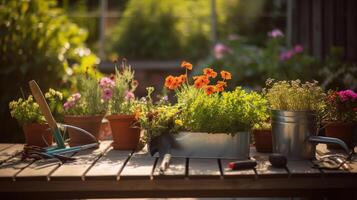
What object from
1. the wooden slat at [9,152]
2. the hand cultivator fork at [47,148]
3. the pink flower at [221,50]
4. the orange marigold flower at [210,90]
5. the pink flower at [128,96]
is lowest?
the wooden slat at [9,152]

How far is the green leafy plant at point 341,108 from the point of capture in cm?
309

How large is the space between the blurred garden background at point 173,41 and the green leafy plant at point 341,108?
1.21m

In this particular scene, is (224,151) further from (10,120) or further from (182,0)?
(182,0)

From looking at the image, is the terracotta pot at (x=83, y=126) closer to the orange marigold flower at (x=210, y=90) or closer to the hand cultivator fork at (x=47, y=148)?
the hand cultivator fork at (x=47, y=148)

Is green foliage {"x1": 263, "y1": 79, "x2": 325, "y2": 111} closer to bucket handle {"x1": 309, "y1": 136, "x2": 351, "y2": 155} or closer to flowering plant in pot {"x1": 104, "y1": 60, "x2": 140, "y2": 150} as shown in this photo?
bucket handle {"x1": 309, "y1": 136, "x2": 351, "y2": 155}

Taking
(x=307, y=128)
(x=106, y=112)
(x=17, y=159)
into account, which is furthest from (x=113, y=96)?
(x=307, y=128)

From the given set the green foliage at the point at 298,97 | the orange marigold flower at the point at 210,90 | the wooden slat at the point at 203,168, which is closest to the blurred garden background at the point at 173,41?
the orange marigold flower at the point at 210,90

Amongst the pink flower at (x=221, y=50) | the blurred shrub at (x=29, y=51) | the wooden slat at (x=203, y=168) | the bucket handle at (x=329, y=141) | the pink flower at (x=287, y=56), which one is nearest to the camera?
the wooden slat at (x=203, y=168)

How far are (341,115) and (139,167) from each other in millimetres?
1139

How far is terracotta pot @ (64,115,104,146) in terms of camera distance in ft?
10.7

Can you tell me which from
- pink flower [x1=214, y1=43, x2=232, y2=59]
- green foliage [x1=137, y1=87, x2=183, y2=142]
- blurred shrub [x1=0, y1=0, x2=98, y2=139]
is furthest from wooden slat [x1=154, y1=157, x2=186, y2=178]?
pink flower [x1=214, y1=43, x2=232, y2=59]

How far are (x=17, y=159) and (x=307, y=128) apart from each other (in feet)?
4.66

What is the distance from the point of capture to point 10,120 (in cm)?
496

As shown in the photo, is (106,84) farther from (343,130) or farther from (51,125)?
(343,130)
